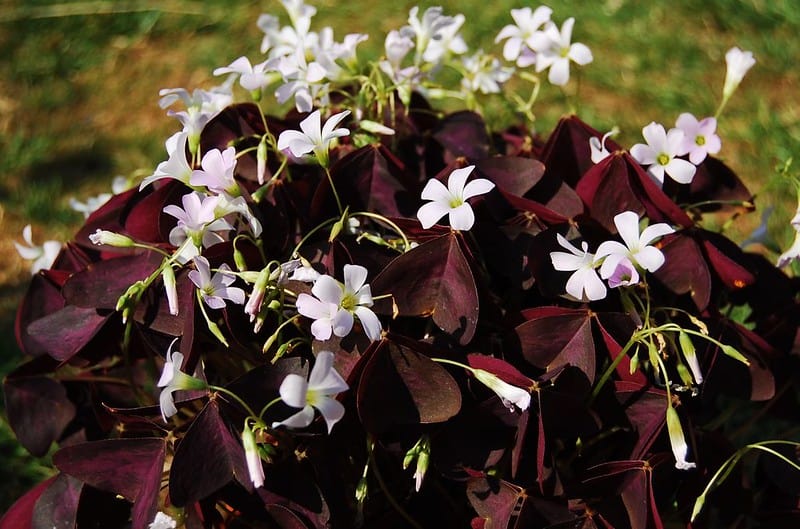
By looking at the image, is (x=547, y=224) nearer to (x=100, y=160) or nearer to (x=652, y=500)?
(x=652, y=500)

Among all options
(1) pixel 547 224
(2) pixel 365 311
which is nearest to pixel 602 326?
(1) pixel 547 224

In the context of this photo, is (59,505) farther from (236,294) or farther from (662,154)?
(662,154)

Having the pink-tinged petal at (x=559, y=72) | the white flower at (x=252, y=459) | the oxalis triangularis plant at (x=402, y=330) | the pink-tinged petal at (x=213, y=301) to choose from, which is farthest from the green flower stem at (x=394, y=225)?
the pink-tinged petal at (x=559, y=72)

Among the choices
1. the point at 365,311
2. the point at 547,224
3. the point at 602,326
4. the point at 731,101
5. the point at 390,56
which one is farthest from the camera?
the point at 731,101

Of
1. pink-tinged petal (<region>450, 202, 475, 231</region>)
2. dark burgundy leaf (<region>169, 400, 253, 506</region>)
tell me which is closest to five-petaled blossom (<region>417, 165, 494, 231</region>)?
pink-tinged petal (<region>450, 202, 475, 231</region>)

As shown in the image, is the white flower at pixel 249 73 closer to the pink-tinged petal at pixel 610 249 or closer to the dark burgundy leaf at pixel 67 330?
the dark burgundy leaf at pixel 67 330

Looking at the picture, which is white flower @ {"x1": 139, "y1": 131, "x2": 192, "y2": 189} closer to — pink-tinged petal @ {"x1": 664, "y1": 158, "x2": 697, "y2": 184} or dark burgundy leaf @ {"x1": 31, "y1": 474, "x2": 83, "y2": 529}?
dark burgundy leaf @ {"x1": 31, "y1": 474, "x2": 83, "y2": 529}

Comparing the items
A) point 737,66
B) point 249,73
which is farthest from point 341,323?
point 737,66
